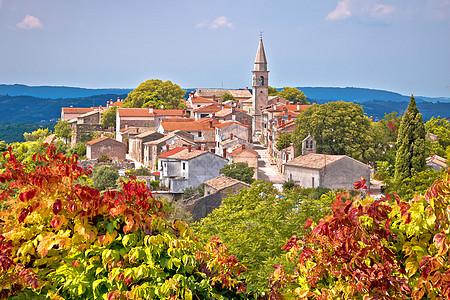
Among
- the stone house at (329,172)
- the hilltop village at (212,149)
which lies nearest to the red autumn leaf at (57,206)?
the hilltop village at (212,149)

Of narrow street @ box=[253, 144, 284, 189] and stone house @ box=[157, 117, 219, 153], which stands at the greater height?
stone house @ box=[157, 117, 219, 153]

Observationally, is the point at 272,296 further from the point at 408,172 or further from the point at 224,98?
the point at 224,98

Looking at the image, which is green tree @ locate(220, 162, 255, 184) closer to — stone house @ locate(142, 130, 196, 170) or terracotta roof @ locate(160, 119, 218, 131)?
stone house @ locate(142, 130, 196, 170)

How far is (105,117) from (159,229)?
73.3 m

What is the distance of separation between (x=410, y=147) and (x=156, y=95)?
5456cm

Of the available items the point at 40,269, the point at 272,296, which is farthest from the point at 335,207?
the point at 40,269

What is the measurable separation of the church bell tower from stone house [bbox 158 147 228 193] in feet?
113

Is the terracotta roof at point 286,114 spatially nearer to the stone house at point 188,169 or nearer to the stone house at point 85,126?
the stone house at point 85,126

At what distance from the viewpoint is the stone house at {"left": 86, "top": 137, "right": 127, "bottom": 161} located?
55812 mm

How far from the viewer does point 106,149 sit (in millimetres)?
56438

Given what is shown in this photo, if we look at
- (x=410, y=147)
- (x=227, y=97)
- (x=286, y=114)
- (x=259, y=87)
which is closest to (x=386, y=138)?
(x=286, y=114)

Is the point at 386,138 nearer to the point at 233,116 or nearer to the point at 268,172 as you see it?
the point at 268,172

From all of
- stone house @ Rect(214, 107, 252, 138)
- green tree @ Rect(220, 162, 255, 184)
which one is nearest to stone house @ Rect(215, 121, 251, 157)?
stone house @ Rect(214, 107, 252, 138)

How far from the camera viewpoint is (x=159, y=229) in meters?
4.54
